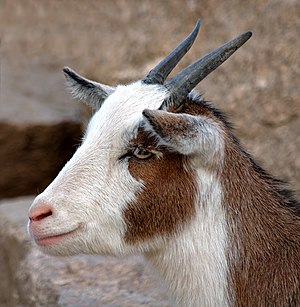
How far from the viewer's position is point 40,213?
12.3ft

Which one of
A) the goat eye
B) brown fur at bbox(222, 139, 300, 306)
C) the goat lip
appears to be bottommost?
brown fur at bbox(222, 139, 300, 306)

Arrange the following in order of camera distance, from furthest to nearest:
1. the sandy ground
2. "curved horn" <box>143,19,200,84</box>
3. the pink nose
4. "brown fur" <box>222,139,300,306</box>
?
the sandy ground < "curved horn" <box>143,19,200,84</box> < "brown fur" <box>222,139,300,306</box> < the pink nose

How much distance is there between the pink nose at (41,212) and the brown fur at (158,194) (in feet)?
1.09

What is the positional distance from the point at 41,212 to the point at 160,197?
52 centimetres

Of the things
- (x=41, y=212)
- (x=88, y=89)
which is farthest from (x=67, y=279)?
(x=41, y=212)

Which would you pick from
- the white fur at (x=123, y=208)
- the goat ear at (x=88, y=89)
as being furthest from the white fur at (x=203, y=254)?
the goat ear at (x=88, y=89)

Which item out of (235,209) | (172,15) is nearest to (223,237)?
(235,209)

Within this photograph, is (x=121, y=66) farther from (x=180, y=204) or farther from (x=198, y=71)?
(x=180, y=204)

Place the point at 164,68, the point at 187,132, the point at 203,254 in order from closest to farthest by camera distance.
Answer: the point at 187,132 → the point at 203,254 → the point at 164,68

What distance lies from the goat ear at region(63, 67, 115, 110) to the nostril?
0.79 meters

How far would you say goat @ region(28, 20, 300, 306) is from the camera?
380 cm

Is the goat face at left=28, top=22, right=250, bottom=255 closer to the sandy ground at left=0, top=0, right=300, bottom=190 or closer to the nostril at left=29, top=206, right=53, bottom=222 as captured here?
the nostril at left=29, top=206, right=53, bottom=222

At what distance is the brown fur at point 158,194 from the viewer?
383 centimetres

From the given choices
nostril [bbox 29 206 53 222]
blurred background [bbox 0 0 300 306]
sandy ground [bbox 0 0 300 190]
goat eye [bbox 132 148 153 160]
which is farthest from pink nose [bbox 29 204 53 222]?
sandy ground [bbox 0 0 300 190]
